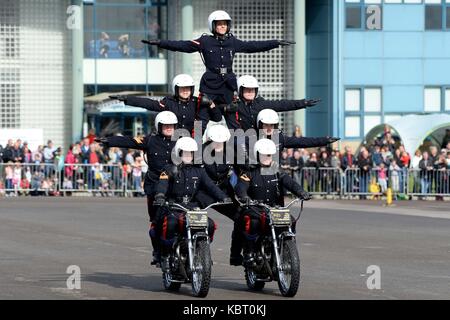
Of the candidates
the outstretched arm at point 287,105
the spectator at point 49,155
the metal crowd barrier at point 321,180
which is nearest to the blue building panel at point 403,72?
the metal crowd barrier at point 321,180

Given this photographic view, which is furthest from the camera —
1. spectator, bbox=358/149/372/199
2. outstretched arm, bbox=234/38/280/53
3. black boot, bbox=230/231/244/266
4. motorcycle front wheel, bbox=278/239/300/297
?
spectator, bbox=358/149/372/199

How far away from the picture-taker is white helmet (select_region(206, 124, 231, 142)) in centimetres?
1630

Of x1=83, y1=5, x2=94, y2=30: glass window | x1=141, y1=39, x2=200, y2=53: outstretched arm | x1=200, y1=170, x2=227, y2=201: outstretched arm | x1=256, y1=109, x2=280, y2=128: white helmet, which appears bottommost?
x1=200, y1=170, x2=227, y2=201: outstretched arm

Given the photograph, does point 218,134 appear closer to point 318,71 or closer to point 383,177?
point 383,177

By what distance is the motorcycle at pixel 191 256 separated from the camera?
15375mm

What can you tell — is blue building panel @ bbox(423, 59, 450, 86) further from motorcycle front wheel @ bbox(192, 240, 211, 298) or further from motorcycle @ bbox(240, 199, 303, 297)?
motorcycle front wheel @ bbox(192, 240, 211, 298)

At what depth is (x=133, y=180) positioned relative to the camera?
1590 inches

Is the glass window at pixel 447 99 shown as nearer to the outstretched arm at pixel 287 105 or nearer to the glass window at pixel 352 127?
the glass window at pixel 352 127

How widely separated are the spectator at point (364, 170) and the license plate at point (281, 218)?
23.9m

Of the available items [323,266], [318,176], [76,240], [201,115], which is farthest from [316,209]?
[201,115]

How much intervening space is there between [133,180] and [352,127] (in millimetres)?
13302

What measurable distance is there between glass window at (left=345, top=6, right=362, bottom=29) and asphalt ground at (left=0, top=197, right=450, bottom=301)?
1597 centimetres

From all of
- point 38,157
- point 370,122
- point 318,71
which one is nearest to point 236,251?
point 38,157

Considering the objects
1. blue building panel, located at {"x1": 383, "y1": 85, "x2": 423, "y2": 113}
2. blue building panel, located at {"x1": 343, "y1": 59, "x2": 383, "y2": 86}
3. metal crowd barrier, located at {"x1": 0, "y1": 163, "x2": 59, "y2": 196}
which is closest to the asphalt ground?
metal crowd barrier, located at {"x1": 0, "y1": 163, "x2": 59, "y2": 196}
